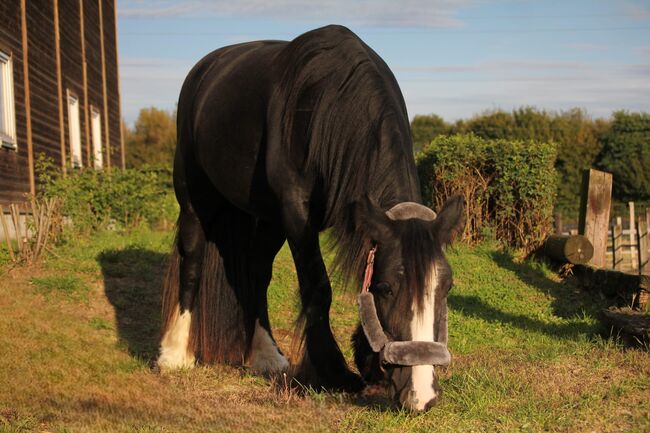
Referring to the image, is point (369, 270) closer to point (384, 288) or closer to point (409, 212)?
point (384, 288)

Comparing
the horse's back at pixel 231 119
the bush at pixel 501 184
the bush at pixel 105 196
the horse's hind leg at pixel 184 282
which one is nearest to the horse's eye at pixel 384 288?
the horse's back at pixel 231 119

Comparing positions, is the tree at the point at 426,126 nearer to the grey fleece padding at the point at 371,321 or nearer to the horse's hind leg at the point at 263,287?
the horse's hind leg at the point at 263,287

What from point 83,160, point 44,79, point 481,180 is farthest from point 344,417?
point 83,160

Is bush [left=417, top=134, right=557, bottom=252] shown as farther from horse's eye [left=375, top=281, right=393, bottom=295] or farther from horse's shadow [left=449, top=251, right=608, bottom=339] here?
horse's eye [left=375, top=281, right=393, bottom=295]

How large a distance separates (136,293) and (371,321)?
560 cm

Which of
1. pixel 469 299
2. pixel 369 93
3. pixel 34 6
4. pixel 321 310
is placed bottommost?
pixel 469 299

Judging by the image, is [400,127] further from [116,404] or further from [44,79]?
[44,79]

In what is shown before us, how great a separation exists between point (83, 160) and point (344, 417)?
15.5m

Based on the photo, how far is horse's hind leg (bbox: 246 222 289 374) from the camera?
5918 mm

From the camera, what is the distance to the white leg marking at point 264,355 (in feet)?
18.8

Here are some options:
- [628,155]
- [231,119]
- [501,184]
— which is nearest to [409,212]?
[231,119]

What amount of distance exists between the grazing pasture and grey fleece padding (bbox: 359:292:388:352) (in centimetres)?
24

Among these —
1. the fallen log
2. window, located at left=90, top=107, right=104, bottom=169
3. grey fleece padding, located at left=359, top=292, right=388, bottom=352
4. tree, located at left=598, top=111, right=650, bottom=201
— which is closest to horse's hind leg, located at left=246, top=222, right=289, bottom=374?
grey fleece padding, located at left=359, top=292, right=388, bottom=352

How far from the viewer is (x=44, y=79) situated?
14.5 m
